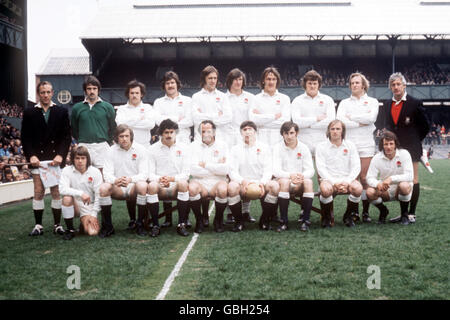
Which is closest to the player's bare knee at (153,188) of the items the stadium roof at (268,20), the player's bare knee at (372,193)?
the player's bare knee at (372,193)

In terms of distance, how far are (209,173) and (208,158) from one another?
21 centimetres

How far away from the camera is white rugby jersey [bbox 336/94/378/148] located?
21.3 ft

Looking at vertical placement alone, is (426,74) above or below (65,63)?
below

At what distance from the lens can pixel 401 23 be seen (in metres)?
33.2

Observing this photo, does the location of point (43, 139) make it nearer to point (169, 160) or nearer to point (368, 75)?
point (169, 160)

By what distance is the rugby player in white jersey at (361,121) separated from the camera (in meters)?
6.50

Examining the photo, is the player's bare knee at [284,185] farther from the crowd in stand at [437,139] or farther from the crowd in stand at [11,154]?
the crowd in stand at [437,139]

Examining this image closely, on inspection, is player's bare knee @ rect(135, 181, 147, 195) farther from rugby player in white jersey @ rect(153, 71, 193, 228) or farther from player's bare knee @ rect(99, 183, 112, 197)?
rugby player in white jersey @ rect(153, 71, 193, 228)

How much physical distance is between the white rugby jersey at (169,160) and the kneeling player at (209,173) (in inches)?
5.1

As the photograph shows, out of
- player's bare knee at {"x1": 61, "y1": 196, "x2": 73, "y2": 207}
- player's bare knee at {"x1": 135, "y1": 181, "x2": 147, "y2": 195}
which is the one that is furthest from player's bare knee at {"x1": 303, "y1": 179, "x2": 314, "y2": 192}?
player's bare knee at {"x1": 61, "y1": 196, "x2": 73, "y2": 207}

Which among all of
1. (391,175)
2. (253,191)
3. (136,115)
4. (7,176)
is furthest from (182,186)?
(7,176)

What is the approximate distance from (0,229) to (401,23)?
3328cm

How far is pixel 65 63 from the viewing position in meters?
39.7
